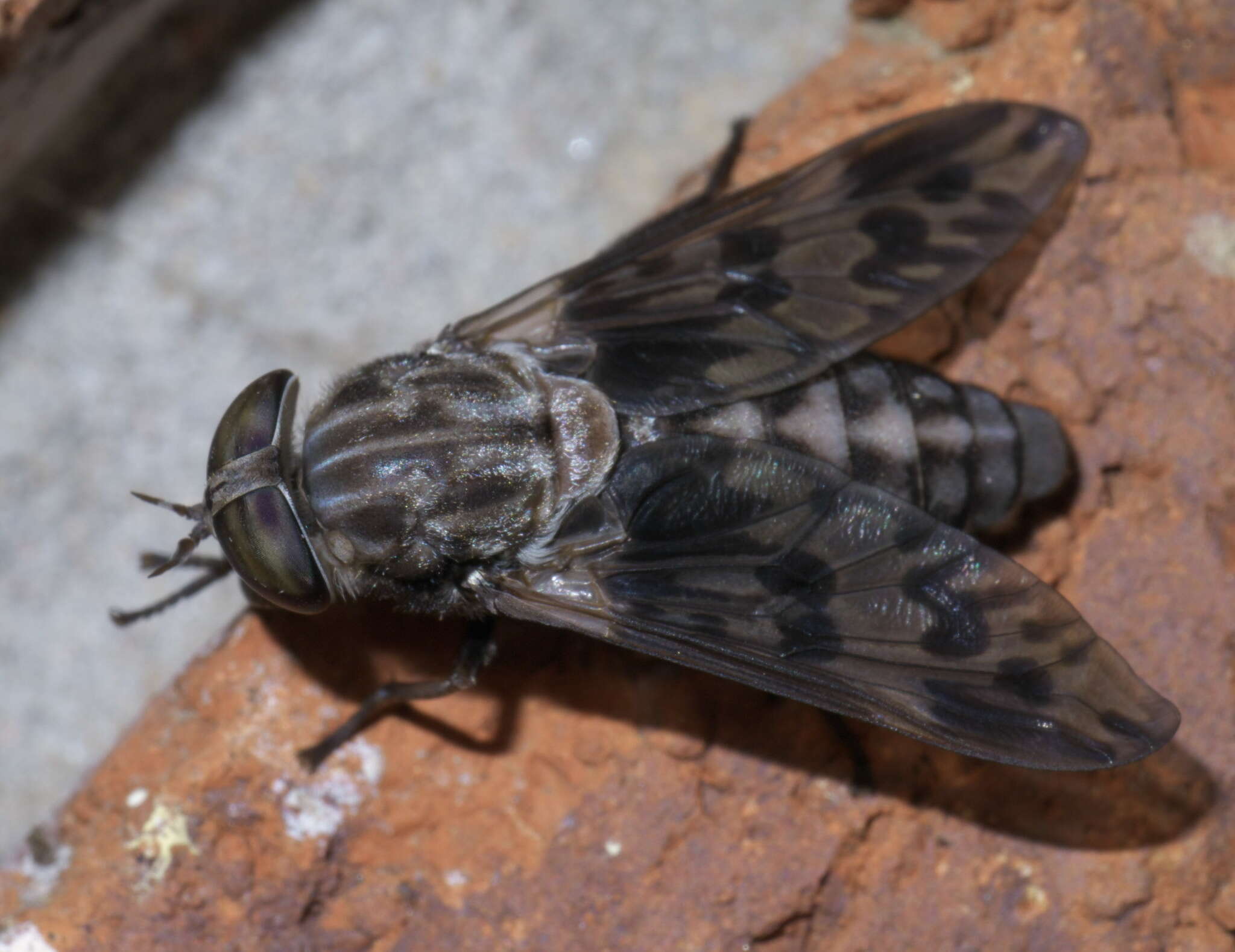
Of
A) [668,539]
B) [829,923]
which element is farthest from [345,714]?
[829,923]

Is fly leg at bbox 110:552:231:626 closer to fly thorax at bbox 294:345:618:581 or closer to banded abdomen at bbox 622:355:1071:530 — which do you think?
fly thorax at bbox 294:345:618:581

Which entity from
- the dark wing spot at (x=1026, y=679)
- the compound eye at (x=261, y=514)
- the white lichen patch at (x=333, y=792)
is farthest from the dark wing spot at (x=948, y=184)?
the white lichen patch at (x=333, y=792)

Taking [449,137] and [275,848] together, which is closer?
[275,848]

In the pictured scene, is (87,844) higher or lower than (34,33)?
lower

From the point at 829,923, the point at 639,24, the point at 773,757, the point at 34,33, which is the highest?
the point at 34,33

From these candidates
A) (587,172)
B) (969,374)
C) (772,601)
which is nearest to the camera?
(772,601)

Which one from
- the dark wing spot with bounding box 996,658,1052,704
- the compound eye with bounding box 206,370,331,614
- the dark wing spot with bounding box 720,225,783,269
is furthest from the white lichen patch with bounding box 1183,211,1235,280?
the compound eye with bounding box 206,370,331,614

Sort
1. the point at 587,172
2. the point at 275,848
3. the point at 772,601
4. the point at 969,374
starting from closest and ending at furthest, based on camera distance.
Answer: the point at 772,601 → the point at 275,848 → the point at 969,374 → the point at 587,172

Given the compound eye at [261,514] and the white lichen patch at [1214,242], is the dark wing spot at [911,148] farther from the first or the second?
the compound eye at [261,514]

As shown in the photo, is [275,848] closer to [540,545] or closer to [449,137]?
[540,545]
